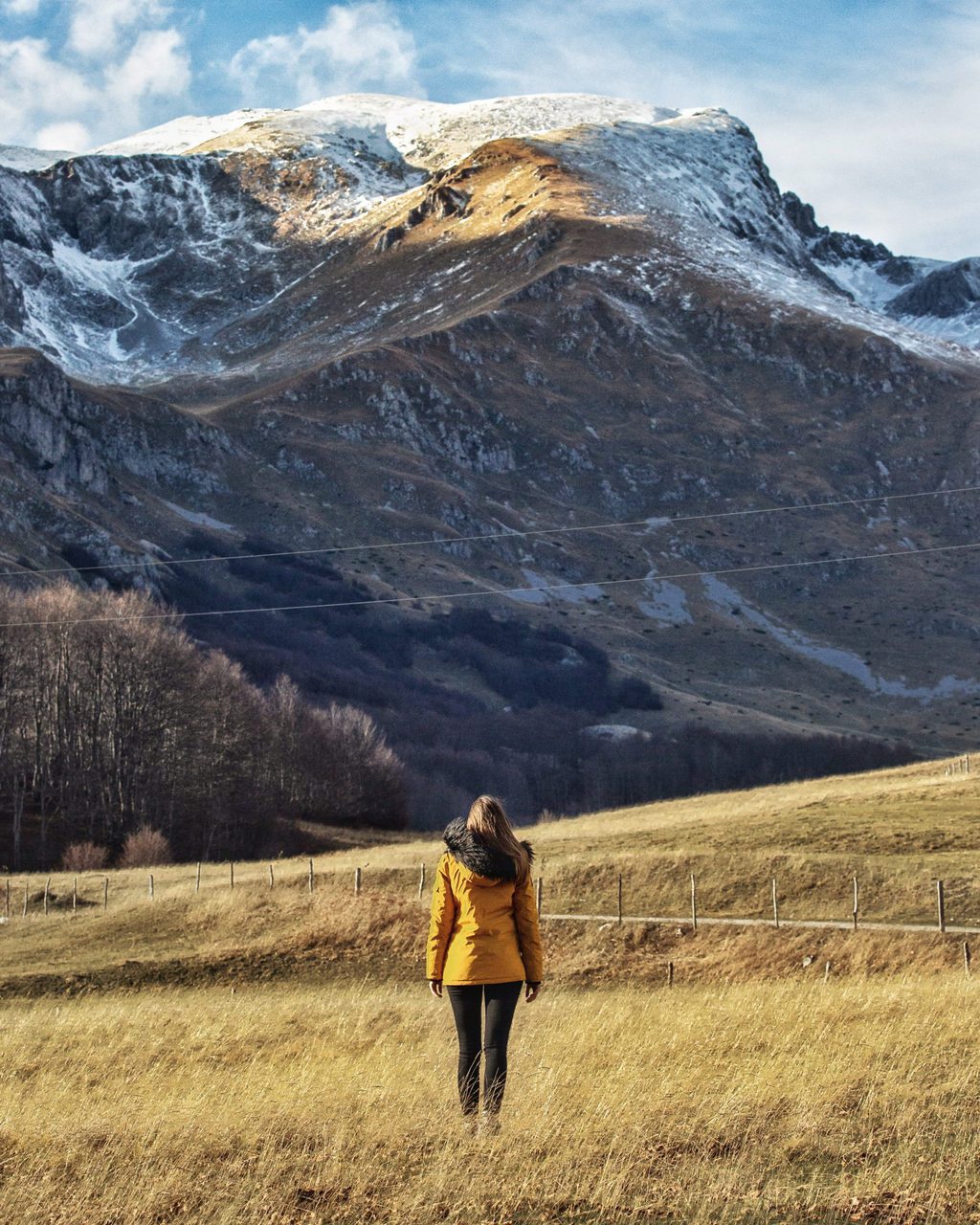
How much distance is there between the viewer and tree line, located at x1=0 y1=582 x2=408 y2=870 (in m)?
89.1

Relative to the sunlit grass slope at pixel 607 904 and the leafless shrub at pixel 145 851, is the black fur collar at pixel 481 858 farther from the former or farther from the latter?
the leafless shrub at pixel 145 851

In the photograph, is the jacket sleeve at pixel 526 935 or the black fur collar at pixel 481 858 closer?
the black fur collar at pixel 481 858

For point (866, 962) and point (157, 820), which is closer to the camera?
point (866, 962)

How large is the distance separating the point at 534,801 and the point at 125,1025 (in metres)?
127

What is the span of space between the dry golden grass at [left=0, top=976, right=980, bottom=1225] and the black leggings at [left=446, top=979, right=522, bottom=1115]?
0.23 meters

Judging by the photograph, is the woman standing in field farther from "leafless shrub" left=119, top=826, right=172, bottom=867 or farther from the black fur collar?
"leafless shrub" left=119, top=826, right=172, bottom=867

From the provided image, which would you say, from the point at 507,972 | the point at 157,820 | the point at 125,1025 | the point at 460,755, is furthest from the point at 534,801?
the point at 507,972

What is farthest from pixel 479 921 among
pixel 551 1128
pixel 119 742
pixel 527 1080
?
pixel 119 742

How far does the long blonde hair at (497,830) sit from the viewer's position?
10242 millimetres

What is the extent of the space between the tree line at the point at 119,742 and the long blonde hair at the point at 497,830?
78378 millimetres

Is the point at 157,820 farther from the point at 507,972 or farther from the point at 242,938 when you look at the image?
the point at 507,972

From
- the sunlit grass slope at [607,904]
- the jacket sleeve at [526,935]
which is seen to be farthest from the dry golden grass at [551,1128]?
the sunlit grass slope at [607,904]

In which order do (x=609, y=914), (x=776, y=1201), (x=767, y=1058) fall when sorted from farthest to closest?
1. (x=609, y=914)
2. (x=767, y=1058)
3. (x=776, y=1201)

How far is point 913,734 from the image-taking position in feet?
636
